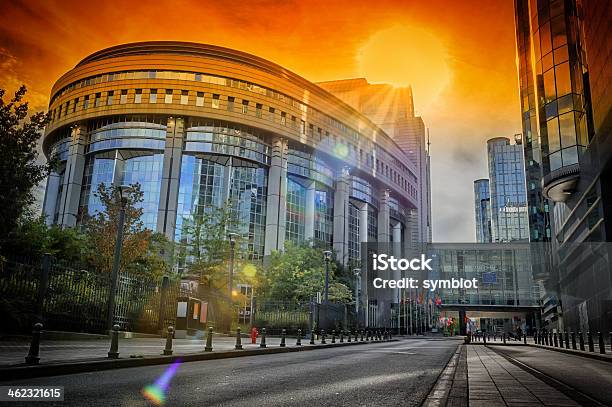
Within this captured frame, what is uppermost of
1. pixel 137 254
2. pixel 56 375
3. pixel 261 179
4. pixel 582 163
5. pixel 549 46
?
pixel 549 46

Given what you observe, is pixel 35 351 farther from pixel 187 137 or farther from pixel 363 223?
pixel 363 223

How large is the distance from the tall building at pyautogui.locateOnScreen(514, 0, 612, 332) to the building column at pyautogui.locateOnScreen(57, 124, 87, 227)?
57.9 m

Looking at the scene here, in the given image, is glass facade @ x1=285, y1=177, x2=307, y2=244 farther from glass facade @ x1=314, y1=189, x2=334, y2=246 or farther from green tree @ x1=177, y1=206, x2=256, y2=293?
green tree @ x1=177, y1=206, x2=256, y2=293

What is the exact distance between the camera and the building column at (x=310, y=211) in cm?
7738

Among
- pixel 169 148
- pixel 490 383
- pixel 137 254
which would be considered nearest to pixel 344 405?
pixel 490 383

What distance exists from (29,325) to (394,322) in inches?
3410

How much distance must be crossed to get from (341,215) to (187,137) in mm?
28896

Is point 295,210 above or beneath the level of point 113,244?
above

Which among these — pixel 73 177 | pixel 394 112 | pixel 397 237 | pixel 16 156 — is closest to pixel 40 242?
pixel 16 156

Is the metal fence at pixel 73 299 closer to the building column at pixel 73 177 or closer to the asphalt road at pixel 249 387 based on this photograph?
the asphalt road at pixel 249 387

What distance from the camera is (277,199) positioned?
236ft

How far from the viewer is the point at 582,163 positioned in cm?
3984

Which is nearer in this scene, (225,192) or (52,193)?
(225,192)

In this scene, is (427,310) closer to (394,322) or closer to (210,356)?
(394,322)
